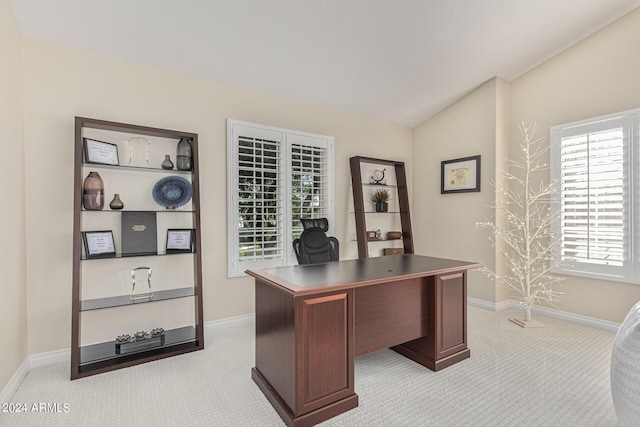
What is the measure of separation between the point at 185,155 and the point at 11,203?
1.28m

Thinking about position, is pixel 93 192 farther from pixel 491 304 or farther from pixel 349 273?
pixel 491 304

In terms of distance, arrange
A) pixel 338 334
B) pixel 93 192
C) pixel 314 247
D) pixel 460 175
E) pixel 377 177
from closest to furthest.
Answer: pixel 338 334 → pixel 93 192 → pixel 314 247 → pixel 460 175 → pixel 377 177

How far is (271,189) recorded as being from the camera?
3768 millimetres

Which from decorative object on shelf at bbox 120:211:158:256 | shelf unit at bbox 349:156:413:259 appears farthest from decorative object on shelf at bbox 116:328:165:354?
shelf unit at bbox 349:156:413:259

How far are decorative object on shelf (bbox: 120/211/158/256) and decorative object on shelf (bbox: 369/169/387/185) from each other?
9.36ft

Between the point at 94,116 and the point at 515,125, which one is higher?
the point at 515,125

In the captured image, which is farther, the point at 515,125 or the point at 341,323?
the point at 515,125

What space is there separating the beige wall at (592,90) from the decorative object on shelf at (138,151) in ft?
14.2

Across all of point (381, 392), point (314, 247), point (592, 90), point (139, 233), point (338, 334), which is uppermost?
point (592, 90)

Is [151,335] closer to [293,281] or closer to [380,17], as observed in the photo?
[293,281]

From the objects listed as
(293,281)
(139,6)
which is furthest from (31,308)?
(139,6)

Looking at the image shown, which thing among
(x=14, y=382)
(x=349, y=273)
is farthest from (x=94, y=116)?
(x=349, y=273)

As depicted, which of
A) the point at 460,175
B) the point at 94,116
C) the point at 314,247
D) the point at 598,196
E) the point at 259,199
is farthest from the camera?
the point at 460,175

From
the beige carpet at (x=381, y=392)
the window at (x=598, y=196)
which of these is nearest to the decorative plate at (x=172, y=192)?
the beige carpet at (x=381, y=392)
